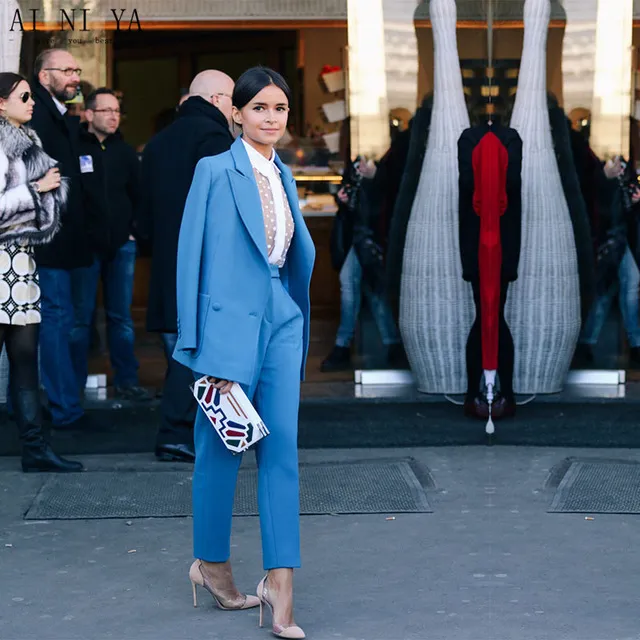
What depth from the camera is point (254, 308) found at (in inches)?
197

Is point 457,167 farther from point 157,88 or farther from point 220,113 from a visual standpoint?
point 157,88

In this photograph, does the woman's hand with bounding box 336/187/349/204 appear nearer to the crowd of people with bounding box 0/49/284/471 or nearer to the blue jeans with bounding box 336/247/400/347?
the blue jeans with bounding box 336/247/400/347

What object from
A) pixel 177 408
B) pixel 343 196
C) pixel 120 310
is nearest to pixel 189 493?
pixel 177 408

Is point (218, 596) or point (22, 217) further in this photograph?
point (22, 217)

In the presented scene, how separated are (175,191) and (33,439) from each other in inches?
55.9

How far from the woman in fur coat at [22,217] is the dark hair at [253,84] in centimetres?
234

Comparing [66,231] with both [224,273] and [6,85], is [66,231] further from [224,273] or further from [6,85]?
[224,273]

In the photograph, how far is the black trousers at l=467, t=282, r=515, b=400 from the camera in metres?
8.70

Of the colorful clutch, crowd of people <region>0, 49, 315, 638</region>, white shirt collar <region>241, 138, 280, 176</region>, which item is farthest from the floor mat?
white shirt collar <region>241, 138, 280, 176</region>

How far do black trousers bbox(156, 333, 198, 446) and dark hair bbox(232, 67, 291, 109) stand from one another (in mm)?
2742

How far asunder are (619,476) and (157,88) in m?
8.58

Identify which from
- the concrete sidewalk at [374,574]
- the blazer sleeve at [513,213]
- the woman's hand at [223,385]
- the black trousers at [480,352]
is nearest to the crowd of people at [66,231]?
the concrete sidewalk at [374,574]

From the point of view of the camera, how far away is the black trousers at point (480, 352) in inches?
A: 343

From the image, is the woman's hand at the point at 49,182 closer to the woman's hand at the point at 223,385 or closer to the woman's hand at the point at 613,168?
the woman's hand at the point at 223,385
